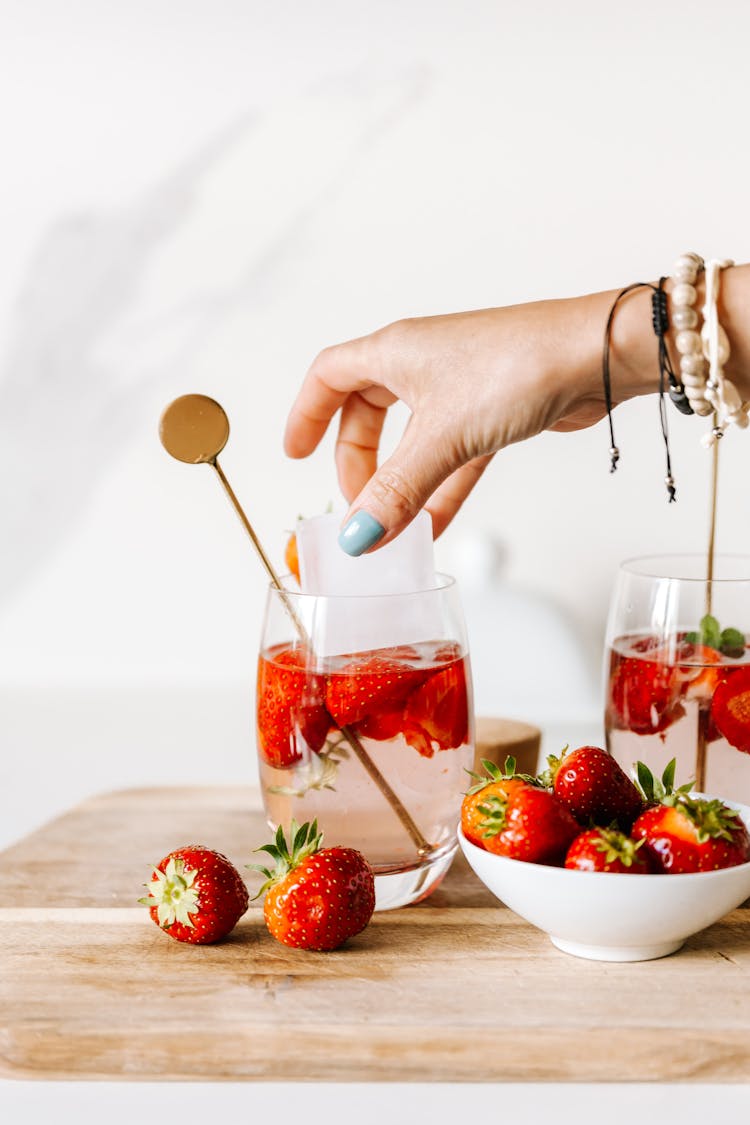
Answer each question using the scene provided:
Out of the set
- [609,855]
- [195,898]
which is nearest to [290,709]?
[195,898]

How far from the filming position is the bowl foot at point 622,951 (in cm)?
100

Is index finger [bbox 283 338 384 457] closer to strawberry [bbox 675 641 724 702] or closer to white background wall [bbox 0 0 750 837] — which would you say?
strawberry [bbox 675 641 724 702]

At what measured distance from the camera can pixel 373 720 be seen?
1069 millimetres

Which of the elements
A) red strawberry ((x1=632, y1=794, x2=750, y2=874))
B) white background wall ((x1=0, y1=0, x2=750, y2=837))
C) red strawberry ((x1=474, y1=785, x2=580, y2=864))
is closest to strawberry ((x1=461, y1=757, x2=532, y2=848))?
red strawberry ((x1=474, y1=785, x2=580, y2=864))

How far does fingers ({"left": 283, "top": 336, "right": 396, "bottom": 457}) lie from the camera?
4.02 ft

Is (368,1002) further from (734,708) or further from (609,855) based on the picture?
(734,708)

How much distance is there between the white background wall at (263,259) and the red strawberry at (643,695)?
0.79 m

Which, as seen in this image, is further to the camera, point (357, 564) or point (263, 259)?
point (263, 259)

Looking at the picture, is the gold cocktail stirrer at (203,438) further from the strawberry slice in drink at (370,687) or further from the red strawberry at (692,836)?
the red strawberry at (692,836)

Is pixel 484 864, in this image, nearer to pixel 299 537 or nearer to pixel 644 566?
pixel 299 537

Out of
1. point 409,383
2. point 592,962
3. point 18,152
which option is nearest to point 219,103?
point 18,152

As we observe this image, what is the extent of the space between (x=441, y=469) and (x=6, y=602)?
146 cm

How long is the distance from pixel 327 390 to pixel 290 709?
1.24 feet

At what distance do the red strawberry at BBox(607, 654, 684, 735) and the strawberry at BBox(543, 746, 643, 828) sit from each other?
119mm
